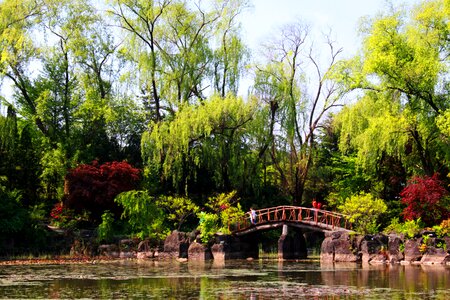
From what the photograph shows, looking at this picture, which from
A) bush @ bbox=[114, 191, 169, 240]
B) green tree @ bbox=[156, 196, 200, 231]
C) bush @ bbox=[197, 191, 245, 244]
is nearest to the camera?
bush @ bbox=[197, 191, 245, 244]

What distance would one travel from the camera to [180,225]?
38344 millimetres

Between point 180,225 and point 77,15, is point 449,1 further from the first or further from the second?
point 77,15

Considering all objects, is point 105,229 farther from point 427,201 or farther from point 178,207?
point 427,201

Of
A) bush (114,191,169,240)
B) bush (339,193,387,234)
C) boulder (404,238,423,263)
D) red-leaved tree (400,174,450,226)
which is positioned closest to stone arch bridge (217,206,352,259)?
bush (339,193,387,234)

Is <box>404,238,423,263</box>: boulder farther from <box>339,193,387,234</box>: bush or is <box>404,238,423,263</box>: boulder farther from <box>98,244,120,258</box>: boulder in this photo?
<box>98,244,120,258</box>: boulder

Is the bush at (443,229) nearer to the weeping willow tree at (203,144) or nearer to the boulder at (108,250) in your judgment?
the weeping willow tree at (203,144)

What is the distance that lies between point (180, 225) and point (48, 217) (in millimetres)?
8246

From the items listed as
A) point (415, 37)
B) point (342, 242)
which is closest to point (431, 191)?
point (342, 242)

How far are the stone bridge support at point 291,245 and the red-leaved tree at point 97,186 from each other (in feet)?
29.5

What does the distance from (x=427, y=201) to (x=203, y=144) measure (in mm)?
13607

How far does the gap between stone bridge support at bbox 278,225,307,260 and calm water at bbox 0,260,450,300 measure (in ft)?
24.4

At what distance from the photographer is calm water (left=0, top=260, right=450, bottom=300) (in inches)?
674

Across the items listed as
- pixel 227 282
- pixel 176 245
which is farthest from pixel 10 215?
pixel 227 282

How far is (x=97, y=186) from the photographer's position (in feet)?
126
